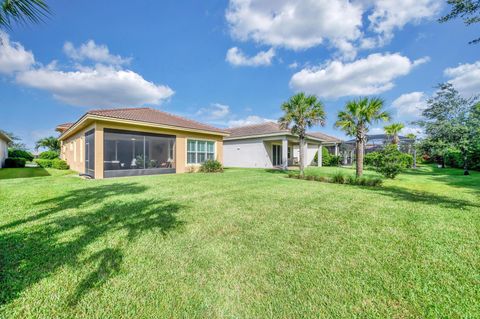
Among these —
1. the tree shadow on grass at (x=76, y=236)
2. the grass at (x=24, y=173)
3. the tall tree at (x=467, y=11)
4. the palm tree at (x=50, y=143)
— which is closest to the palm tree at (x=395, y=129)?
the tall tree at (x=467, y=11)

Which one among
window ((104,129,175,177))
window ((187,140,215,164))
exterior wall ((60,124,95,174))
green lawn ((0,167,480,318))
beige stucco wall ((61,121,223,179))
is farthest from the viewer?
window ((187,140,215,164))

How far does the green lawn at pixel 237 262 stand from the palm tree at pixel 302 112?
28.9 feet

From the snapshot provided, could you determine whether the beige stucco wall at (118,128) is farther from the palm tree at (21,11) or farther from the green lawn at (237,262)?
the palm tree at (21,11)

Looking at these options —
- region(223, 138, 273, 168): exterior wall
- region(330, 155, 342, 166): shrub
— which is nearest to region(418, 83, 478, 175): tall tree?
region(330, 155, 342, 166): shrub

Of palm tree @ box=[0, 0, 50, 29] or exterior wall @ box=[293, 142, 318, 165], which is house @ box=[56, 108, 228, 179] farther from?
exterior wall @ box=[293, 142, 318, 165]

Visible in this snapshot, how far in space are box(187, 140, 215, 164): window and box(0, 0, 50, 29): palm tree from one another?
1335 cm

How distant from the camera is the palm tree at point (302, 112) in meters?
13.0

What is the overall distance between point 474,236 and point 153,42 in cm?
1952

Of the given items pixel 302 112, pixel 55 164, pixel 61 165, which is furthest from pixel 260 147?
pixel 55 164

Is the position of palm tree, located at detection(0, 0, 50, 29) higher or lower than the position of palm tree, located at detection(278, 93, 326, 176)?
lower

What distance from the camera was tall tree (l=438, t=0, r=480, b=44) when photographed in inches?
204

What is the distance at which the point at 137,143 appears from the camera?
1812 centimetres

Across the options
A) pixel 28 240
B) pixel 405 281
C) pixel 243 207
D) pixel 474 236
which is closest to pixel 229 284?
pixel 405 281

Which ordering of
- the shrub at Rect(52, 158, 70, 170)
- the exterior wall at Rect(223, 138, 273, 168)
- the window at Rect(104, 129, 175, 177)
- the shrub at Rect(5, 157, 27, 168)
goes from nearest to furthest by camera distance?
the window at Rect(104, 129, 175, 177) < the shrub at Rect(52, 158, 70, 170) < the shrub at Rect(5, 157, 27, 168) < the exterior wall at Rect(223, 138, 273, 168)
